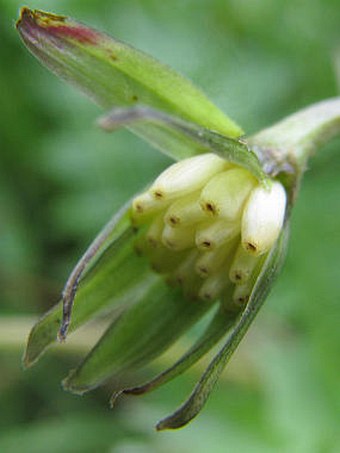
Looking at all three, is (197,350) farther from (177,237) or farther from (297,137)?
(297,137)

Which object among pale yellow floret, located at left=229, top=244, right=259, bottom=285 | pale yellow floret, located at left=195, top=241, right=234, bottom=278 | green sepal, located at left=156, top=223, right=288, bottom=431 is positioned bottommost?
green sepal, located at left=156, top=223, right=288, bottom=431

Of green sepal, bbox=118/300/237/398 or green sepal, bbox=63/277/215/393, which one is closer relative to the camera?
green sepal, bbox=118/300/237/398

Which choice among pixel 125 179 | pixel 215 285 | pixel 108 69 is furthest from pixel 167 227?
pixel 125 179

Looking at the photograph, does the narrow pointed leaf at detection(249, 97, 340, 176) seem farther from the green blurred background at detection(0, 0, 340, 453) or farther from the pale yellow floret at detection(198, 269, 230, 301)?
the green blurred background at detection(0, 0, 340, 453)

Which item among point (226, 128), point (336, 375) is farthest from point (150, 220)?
point (336, 375)

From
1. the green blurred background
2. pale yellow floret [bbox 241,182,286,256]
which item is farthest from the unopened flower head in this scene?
the green blurred background

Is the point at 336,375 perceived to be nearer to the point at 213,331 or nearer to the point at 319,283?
the point at 319,283
